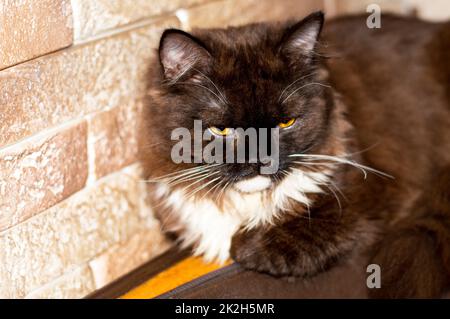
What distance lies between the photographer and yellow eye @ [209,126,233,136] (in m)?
1.52

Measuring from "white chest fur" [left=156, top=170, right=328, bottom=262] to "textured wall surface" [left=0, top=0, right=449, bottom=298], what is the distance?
8.2 inches

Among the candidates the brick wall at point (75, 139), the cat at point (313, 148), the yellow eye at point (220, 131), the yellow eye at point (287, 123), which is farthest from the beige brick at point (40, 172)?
the yellow eye at point (287, 123)

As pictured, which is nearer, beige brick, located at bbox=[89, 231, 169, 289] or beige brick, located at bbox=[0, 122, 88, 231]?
beige brick, located at bbox=[0, 122, 88, 231]

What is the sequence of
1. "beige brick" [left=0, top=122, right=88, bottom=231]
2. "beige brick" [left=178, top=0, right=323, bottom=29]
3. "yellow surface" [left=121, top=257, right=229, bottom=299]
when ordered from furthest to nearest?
"beige brick" [left=178, top=0, right=323, bottom=29]
"yellow surface" [left=121, top=257, right=229, bottom=299]
"beige brick" [left=0, top=122, right=88, bottom=231]

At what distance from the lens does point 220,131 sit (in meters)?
1.53

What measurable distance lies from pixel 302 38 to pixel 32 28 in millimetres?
654

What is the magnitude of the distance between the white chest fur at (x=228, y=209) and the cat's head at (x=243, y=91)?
3.6 inches

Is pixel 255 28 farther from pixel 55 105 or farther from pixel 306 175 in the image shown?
pixel 55 105

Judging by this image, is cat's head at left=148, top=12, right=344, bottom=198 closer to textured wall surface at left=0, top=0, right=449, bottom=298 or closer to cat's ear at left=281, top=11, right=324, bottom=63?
cat's ear at left=281, top=11, right=324, bottom=63

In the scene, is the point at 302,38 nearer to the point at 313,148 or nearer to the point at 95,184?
the point at 313,148

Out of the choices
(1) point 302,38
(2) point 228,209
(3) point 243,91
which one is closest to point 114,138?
(2) point 228,209

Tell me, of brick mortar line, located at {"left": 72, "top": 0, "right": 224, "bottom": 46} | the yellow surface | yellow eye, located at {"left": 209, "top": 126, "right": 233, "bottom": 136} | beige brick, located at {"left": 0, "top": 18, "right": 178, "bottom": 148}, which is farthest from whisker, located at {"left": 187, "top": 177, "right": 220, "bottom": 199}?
brick mortar line, located at {"left": 72, "top": 0, "right": 224, "bottom": 46}

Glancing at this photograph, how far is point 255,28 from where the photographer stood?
1688 millimetres
